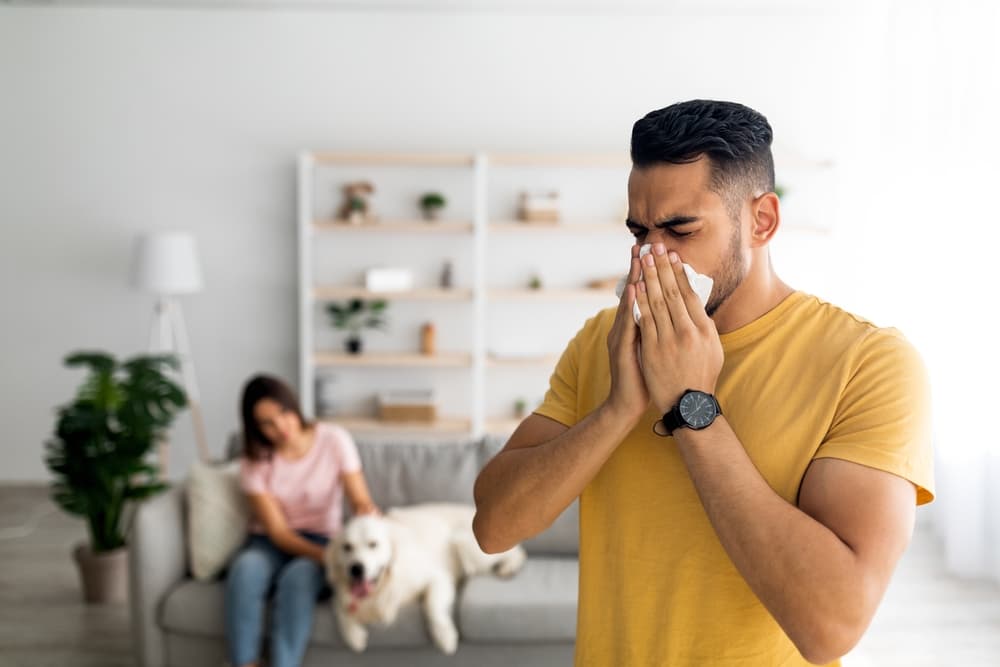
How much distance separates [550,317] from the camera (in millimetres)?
5219

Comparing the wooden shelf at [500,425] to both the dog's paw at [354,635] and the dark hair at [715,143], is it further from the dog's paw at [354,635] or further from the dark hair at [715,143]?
the dark hair at [715,143]

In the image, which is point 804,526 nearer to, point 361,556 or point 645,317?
point 645,317

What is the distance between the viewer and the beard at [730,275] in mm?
978

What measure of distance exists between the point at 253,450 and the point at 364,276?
7.78ft

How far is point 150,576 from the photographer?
2836mm

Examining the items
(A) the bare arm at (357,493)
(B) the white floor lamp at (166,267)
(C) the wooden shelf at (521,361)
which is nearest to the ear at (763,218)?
(A) the bare arm at (357,493)

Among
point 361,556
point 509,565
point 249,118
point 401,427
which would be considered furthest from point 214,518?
point 249,118

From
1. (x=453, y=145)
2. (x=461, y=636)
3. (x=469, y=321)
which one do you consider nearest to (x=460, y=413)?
(x=469, y=321)

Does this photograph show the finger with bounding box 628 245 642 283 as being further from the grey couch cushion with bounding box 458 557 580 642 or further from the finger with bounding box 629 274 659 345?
the grey couch cushion with bounding box 458 557 580 642

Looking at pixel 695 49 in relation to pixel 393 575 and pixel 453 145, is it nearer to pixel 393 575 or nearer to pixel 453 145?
pixel 453 145

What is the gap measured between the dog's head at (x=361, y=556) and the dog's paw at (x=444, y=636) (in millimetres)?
225

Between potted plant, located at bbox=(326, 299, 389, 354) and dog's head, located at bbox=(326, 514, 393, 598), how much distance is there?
2466 millimetres

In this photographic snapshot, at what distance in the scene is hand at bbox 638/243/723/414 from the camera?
91 cm

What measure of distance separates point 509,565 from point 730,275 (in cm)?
211
